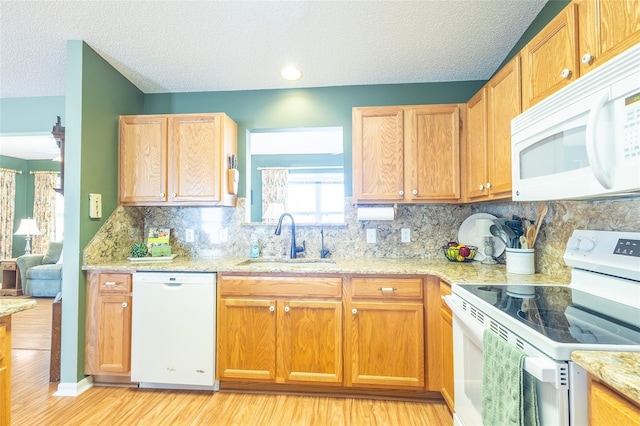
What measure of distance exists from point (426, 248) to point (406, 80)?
1.45m

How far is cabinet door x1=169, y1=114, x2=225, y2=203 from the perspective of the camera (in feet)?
8.14

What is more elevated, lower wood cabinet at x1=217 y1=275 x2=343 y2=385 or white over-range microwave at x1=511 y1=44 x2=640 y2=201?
white over-range microwave at x1=511 y1=44 x2=640 y2=201

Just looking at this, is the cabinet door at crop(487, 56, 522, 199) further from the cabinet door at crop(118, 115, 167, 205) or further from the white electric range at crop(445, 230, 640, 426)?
the cabinet door at crop(118, 115, 167, 205)

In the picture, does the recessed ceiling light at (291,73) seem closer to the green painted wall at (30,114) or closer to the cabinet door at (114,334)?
the cabinet door at (114,334)

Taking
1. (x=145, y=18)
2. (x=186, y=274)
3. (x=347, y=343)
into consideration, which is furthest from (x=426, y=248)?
(x=145, y=18)

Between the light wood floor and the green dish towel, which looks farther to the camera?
the light wood floor

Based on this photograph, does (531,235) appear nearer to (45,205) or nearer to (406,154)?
(406,154)

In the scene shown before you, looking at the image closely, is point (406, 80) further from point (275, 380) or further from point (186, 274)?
point (275, 380)

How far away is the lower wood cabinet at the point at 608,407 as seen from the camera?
25.3 inches

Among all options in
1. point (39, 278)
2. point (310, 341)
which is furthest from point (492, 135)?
point (39, 278)

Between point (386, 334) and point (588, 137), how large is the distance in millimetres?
1520

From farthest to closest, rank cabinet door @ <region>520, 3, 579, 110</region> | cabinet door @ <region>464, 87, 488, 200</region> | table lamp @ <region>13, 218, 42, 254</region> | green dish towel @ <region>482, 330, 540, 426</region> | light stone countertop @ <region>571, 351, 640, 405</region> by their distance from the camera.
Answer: table lamp @ <region>13, 218, 42, 254</region> < cabinet door @ <region>464, 87, 488, 200</region> < cabinet door @ <region>520, 3, 579, 110</region> < green dish towel @ <region>482, 330, 540, 426</region> < light stone countertop @ <region>571, 351, 640, 405</region>

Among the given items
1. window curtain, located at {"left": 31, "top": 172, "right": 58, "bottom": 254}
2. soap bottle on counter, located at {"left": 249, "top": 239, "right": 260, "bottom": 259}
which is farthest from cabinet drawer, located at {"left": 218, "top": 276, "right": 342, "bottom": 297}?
window curtain, located at {"left": 31, "top": 172, "right": 58, "bottom": 254}

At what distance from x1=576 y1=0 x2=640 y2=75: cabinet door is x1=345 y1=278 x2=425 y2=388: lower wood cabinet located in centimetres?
138
